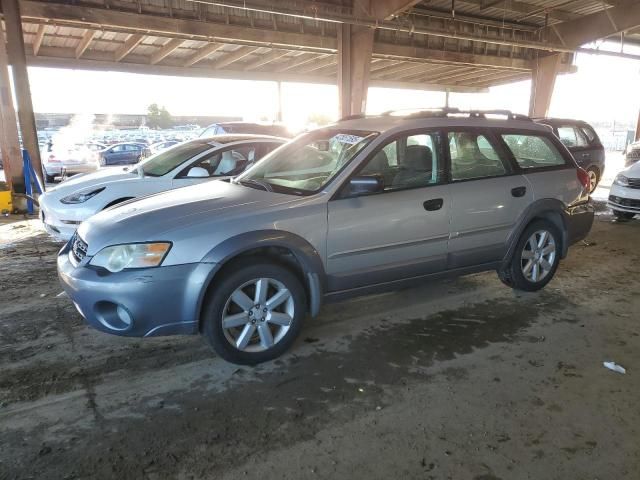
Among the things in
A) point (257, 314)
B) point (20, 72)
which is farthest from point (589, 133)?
point (20, 72)

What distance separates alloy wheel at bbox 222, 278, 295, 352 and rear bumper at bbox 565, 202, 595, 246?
3087 millimetres

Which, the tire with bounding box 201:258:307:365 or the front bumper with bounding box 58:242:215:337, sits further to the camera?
the tire with bounding box 201:258:307:365

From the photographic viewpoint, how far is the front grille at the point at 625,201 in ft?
24.8

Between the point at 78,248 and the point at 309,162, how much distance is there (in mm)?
1959

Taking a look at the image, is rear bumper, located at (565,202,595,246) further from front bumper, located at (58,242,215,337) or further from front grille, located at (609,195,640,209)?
front bumper, located at (58,242,215,337)

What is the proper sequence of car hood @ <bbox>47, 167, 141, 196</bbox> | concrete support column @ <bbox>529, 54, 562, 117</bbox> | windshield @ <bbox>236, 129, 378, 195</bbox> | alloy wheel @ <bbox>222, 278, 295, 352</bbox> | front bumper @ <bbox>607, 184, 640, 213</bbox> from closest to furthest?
alloy wheel @ <bbox>222, 278, 295, 352</bbox> < windshield @ <bbox>236, 129, 378, 195</bbox> < car hood @ <bbox>47, 167, 141, 196</bbox> < front bumper @ <bbox>607, 184, 640, 213</bbox> < concrete support column @ <bbox>529, 54, 562, 117</bbox>

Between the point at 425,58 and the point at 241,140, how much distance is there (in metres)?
10.7

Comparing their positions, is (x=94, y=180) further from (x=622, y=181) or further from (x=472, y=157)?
(x=622, y=181)

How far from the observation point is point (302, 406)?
278cm

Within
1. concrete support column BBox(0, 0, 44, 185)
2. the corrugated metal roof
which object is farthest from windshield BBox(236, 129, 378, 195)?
concrete support column BBox(0, 0, 44, 185)

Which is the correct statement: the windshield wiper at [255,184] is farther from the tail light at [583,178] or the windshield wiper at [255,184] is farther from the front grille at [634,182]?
the front grille at [634,182]

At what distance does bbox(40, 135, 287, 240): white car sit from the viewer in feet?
18.4

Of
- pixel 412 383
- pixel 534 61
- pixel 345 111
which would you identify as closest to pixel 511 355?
pixel 412 383

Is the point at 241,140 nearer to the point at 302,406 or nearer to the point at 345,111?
the point at 302,406
